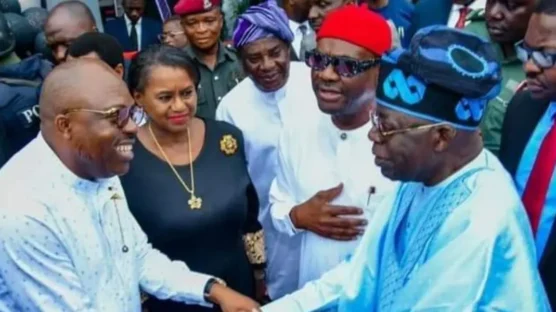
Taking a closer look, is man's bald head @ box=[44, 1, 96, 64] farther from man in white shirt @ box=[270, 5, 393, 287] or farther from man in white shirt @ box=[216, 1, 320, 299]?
man in white shirt @ box=[270, 5, 393, 287]

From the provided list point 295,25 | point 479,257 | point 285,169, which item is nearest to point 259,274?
point 285,169

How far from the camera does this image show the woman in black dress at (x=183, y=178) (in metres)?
3.25

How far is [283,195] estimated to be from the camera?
347 cm

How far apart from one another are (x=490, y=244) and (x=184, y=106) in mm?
1616

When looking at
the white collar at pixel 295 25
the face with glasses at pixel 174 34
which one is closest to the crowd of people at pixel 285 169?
the white collar at pixel 295 25

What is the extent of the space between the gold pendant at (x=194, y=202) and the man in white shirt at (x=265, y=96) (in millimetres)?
537

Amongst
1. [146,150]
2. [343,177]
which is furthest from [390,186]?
[146,150]

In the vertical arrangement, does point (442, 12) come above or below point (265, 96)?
below

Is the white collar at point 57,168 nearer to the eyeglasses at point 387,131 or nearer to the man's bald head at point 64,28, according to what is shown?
the eyeglasses at point 387,131

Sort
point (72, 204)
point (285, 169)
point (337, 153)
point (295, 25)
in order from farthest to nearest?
point (295, 25), point (285, 169), point (337, 153), point (72, 204)

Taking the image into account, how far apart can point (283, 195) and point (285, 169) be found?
12cm

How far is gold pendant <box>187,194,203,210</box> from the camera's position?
129 inches

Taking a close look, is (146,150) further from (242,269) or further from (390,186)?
(390,186)

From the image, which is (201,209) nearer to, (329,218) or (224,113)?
(329,218)
